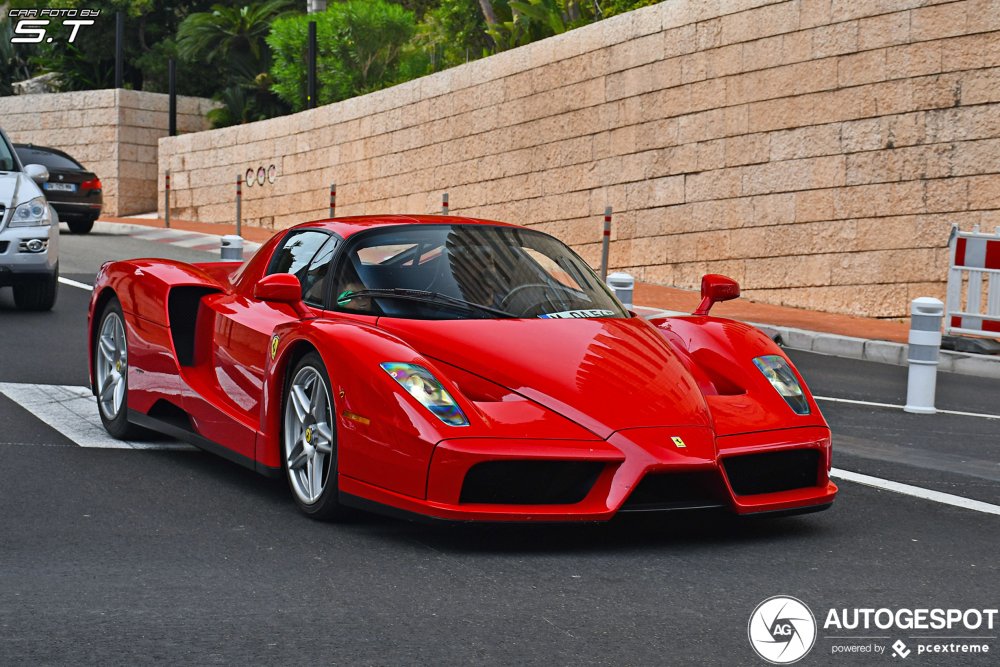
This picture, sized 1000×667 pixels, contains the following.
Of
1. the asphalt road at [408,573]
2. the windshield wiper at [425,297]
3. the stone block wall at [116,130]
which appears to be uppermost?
the stone block wall at [116,130]

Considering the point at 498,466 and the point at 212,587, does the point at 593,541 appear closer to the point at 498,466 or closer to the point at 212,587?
the point at 498,466

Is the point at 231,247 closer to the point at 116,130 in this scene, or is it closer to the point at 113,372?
the point at 113,372

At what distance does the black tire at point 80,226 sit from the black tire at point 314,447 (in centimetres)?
2092

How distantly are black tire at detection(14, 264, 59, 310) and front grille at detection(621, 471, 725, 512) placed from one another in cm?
874

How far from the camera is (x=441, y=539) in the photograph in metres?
5.10

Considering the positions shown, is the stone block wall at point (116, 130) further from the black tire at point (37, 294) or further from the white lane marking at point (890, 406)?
the white lane marking at point (890, 406)

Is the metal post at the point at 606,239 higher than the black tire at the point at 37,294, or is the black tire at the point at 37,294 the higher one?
the metal post at the point at 606,239

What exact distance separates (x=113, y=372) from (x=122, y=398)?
0.23m

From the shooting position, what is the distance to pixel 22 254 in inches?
486

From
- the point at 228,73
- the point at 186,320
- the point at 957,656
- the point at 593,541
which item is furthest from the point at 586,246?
the point at 228,73

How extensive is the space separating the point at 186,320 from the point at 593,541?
256 centimetres

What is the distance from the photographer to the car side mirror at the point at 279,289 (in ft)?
18.7

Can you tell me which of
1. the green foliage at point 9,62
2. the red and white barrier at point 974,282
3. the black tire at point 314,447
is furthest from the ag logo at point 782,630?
the green foliage at point 9,62

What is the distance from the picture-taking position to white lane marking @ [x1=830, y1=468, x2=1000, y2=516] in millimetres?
6000
